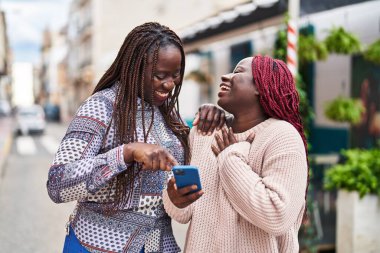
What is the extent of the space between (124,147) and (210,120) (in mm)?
423

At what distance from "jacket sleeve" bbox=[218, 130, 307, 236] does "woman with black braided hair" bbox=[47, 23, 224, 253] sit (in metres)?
0.27

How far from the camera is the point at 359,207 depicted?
4762 mm

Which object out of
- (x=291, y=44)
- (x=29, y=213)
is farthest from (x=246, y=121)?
(x=29, y=213)

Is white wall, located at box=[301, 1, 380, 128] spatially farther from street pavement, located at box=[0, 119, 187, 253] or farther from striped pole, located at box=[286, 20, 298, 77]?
street pavement, located at box=[0, 119, 187, 253]

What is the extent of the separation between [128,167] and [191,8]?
1147 inches

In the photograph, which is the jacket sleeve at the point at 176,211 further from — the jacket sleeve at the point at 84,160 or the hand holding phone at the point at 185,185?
the jacket sleeve at the point at 84,160

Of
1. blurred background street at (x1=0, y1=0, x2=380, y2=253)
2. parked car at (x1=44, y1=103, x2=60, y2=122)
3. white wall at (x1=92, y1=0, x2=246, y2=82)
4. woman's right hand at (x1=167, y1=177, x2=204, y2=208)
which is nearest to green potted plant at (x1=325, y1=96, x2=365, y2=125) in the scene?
blurred background street at (x1=0, y1=0, x2=380, y2=253)

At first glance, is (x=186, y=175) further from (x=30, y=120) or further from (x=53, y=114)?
(x=53, y=114)

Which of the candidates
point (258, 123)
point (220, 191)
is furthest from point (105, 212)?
point (258, 123)

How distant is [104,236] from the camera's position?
1.70 metres

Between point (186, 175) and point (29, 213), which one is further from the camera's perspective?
point (29, 213)

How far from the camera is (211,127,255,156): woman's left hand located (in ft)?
5.65

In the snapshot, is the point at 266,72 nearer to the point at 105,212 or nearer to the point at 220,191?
the point at 220,191

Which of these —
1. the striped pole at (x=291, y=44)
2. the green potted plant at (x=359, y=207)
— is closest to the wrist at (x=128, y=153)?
the striped pole at (x=291, y=44)
